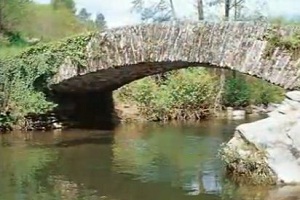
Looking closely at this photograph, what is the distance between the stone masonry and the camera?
1199 centimetres

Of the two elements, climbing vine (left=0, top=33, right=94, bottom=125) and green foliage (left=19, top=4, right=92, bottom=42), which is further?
green foliage (left=19, top=4, right=92, bottom=42)

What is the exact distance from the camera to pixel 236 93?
917 inches

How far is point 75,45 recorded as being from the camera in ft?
51.2

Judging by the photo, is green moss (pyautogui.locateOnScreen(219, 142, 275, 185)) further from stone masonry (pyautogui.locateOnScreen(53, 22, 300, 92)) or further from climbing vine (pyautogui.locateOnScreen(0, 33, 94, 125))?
climbing vine (pyautogui.locateOnScreen(0, 33, 94, 125))

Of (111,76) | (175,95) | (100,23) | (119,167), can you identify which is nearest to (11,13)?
(100,23)

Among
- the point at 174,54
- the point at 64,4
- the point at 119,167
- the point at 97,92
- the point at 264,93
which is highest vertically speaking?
the point at 64,4

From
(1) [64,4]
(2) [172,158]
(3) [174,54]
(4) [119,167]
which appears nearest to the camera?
(4) [119,167]

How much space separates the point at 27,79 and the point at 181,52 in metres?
4.98

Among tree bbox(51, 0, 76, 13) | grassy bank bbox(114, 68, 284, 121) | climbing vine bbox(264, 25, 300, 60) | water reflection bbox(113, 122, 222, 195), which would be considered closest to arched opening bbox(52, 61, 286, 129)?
grassy bank bbox(114, 68, 284, 121)

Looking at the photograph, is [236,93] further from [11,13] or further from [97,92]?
[11,13]

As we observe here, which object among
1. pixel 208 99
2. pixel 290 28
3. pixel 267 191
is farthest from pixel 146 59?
pixel 208 99

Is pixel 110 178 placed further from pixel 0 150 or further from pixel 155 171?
pixel 0 150

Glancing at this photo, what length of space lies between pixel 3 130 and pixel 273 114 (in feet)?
27.2

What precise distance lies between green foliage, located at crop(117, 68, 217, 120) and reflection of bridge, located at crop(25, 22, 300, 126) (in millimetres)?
2346
